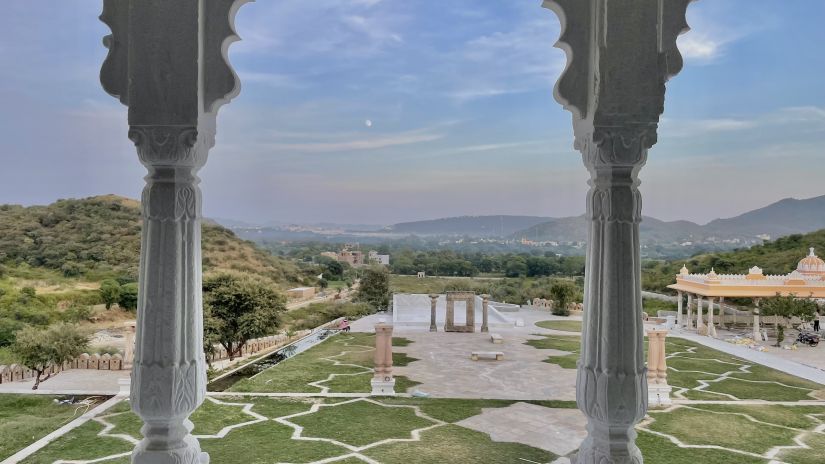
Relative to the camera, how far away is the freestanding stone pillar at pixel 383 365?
22.1ft

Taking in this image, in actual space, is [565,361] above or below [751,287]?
below

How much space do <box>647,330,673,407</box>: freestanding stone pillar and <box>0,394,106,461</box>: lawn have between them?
7051 millimetres

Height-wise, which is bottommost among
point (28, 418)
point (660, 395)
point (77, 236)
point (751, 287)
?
point (28, 418)

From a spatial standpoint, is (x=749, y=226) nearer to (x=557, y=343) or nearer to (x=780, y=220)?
(x=780, y=220)

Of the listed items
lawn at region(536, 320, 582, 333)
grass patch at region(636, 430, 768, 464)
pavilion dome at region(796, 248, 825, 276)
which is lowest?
lawn at region(536, 320, 582, 333)

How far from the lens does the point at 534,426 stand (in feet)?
17.6

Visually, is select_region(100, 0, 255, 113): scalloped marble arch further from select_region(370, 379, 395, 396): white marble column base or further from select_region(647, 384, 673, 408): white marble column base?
select_region(647, 384, 673, 408): white marble column base

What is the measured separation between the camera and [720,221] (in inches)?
1142

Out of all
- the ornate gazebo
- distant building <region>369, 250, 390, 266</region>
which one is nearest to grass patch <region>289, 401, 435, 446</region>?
the ornate gazebo

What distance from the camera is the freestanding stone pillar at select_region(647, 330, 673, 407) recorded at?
254 inches

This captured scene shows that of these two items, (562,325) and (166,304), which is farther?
(562,325)

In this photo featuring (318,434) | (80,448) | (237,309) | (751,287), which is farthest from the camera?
(751,287)

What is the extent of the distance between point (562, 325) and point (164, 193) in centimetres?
1481

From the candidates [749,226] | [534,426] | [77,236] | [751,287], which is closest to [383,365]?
[534,426]
